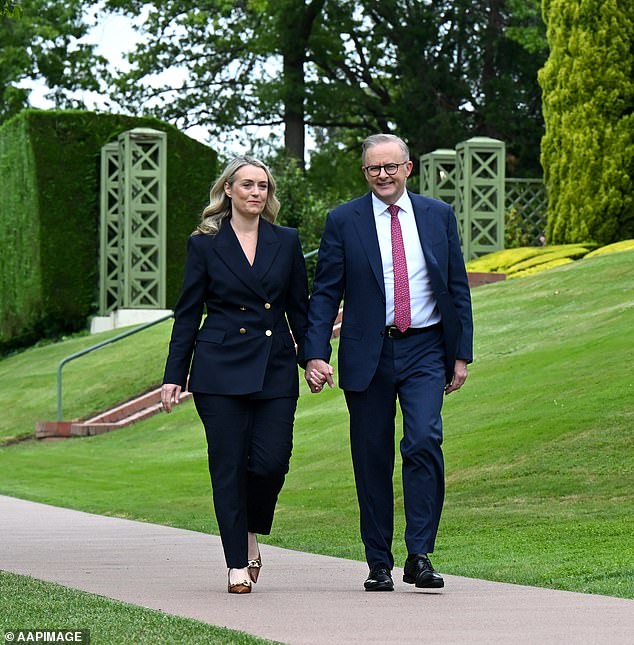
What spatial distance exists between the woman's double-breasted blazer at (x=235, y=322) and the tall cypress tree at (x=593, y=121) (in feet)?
67.2

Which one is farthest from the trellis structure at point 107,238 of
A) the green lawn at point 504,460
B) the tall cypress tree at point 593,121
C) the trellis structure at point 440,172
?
the tall cypress tree at point 593,121

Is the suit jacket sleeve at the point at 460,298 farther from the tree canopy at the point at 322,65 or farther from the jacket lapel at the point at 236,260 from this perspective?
the tree canopy at the point at 322,65

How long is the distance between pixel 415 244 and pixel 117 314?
24.8m

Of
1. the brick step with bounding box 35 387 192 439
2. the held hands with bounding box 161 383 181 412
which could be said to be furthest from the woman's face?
the brick step with bounding box 35 387 192 439

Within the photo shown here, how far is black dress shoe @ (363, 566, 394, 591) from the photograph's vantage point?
7234 millimetres

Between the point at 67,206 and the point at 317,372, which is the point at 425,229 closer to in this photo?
the point at 317,372

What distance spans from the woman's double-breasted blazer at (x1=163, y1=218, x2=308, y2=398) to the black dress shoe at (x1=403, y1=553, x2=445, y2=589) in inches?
38.0

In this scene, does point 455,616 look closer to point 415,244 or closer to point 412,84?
point 415,244

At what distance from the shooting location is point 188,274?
758cm

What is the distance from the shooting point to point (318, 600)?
690 centimetres

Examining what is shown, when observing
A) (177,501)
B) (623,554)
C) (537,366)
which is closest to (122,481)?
(177,501)

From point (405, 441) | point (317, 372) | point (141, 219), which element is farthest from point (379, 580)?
point (141, 219)

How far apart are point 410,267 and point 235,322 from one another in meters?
0.85

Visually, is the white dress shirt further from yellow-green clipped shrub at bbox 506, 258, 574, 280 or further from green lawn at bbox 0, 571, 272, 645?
yellow-green clipped shrub at bbox 506, 258, 574, 280
